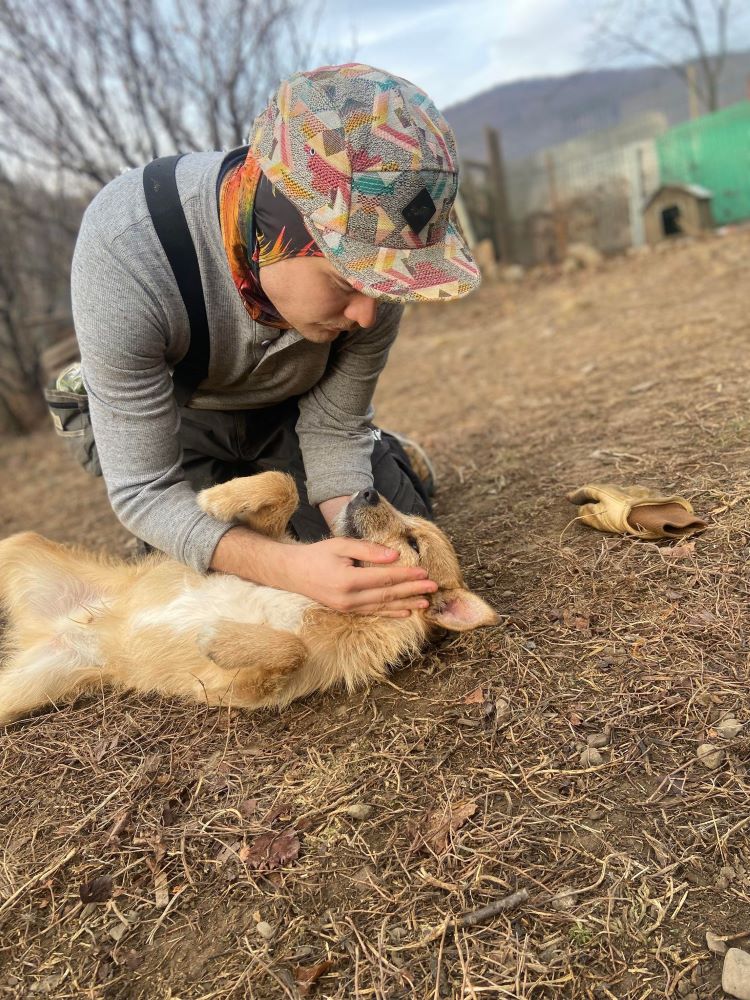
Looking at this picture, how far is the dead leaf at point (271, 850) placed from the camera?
2023mm

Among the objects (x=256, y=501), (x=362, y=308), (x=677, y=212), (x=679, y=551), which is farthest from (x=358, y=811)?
(x=677, y=212)

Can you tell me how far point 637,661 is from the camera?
96.8 inches

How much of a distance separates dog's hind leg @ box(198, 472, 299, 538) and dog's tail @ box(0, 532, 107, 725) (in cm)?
85

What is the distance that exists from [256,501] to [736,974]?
2073 millimetres

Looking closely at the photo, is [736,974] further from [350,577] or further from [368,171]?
[368,171]

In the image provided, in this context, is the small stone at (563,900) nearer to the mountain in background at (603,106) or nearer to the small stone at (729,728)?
the small stone at (729,728)

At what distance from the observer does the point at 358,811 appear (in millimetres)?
2129

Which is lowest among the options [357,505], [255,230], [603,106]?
[357,505]

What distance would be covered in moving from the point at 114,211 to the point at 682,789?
2.63 meters

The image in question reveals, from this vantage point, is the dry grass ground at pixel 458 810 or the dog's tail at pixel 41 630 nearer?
the dry grass ground at pixel 458 810

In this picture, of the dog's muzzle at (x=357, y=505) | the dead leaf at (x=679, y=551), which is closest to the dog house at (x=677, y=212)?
the dead leaf at (x=679, y=551)

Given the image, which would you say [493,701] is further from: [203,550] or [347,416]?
[347,416]

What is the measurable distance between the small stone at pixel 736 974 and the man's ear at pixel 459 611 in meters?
1.22

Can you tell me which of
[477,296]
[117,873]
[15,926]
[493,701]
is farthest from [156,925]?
[477,296]
